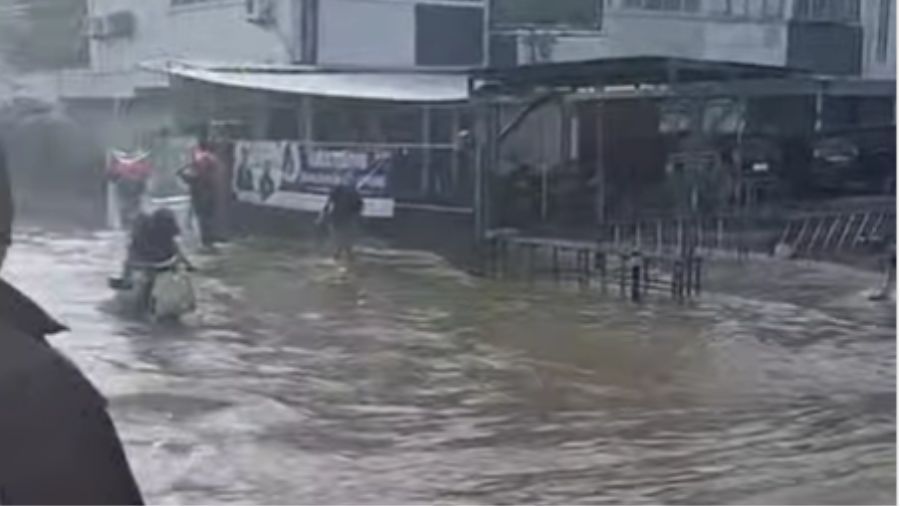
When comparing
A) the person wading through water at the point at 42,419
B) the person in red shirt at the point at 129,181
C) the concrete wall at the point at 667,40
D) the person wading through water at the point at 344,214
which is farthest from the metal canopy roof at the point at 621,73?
the person wading through water at the point at 42,419

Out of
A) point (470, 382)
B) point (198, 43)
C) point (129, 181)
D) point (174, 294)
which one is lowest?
point (470, 382)

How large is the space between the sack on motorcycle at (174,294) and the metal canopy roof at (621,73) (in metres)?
0.33

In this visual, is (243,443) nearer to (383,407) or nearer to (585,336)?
(383,407)

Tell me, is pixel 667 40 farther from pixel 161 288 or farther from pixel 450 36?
pixel 161 288

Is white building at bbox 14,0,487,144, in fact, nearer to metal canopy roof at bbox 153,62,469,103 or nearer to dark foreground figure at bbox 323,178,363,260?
metal canopy roof at bbox 153,62,469,103

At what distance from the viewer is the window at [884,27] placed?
1675 mm

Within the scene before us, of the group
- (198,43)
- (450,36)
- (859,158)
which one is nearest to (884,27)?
(859,158)

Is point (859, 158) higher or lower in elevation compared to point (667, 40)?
lower

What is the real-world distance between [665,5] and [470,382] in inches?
16.0

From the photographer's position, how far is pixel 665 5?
1693 mm

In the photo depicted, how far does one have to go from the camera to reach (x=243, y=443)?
5.46 feet

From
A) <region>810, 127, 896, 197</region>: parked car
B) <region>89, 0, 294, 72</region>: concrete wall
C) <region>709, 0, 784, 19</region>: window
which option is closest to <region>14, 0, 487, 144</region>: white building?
<region>89, 0, 294, 72</region>: concrete wall

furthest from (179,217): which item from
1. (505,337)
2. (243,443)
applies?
(505,337)

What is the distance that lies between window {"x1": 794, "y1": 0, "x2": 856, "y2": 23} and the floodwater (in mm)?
240
